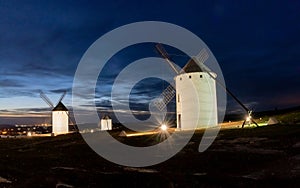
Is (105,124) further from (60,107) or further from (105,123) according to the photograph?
(60,107)

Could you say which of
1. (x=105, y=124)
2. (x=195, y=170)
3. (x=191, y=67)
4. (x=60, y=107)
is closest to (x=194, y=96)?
(x=191, y=67)

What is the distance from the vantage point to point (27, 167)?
28.5 m

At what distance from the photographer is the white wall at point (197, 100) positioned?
166 ft

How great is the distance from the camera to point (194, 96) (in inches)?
1986

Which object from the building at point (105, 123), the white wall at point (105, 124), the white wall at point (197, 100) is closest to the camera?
the white wall at point (197, 100)

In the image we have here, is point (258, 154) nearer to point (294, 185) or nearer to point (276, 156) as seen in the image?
point (276, 156)

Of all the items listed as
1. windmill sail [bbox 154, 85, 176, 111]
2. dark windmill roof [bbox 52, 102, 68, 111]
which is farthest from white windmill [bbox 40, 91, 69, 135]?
windmill sail [bbox 154, 85, 176, 111]

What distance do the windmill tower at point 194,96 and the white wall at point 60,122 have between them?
111 feet

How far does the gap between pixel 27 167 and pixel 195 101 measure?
92.2 feet

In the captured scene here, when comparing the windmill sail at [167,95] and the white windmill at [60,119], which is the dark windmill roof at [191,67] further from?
the white windmill at [60,119]

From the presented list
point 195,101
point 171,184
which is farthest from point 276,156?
point 195,101

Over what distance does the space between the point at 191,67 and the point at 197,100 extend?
198 inches

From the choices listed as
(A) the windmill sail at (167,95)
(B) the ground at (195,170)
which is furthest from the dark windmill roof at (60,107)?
(B) the ground at (195,170)

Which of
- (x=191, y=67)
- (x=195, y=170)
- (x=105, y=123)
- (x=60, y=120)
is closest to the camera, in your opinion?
(x=195, y=170)
